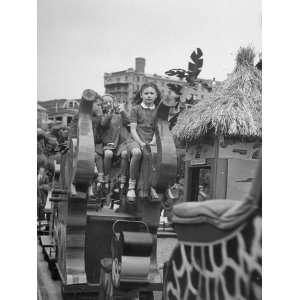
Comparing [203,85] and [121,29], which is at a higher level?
[121,29]

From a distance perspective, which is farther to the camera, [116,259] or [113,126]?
[113,126]

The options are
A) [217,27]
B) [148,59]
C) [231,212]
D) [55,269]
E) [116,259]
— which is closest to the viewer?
[231,212]

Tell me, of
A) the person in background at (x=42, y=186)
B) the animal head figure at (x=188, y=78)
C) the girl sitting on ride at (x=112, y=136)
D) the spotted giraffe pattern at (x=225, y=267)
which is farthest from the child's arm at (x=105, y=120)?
the spotted giraffe pattern at (x=225, y=267)

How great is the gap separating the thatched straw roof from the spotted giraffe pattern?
1.42 ft

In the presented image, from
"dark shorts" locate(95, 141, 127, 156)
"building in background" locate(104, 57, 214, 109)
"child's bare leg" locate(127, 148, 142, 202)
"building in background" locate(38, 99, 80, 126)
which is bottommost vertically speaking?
"child's bare leg" locate(127, 148, 142, 202)

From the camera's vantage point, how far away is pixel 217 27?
239 cm

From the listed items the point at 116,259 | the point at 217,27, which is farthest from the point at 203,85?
the point at 116,259

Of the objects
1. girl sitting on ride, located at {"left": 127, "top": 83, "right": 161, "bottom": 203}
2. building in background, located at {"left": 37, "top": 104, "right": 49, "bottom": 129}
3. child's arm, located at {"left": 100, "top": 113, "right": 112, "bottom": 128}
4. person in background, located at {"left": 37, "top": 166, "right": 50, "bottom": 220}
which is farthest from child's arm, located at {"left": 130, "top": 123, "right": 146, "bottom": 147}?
person in background, located at {"left": 37, "top": 166, "right": 50, "bottom": 220}

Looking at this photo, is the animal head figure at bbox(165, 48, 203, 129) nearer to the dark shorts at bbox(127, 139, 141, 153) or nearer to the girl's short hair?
the girl's short hair

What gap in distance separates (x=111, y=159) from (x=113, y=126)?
0.64 feet

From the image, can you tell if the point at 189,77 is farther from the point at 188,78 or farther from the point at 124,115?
the point at 124,115

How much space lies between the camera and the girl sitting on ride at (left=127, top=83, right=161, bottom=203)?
272 cm

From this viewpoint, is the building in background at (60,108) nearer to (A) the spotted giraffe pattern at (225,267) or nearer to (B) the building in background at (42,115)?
(B) the building in background at (42,115)

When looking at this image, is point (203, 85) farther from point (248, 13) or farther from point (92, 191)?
point (92, 191)
